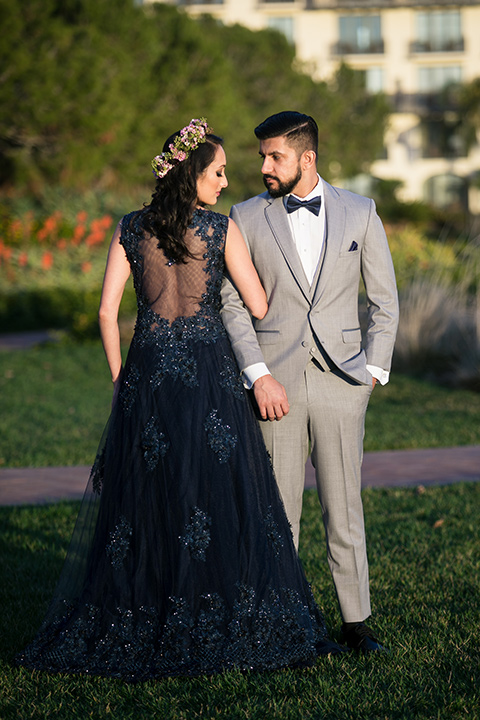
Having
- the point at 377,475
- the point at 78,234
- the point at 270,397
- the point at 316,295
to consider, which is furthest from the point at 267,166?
the point at 78,234

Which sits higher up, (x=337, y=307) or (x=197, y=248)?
(x=197, y=248)

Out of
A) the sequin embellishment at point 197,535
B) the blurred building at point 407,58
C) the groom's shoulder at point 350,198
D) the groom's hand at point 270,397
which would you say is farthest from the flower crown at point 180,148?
the blurred building at point 407,58

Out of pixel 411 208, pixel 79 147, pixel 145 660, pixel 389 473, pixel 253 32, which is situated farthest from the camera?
pixel 411 208

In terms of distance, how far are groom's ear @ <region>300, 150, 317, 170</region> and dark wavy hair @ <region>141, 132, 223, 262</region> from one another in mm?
364

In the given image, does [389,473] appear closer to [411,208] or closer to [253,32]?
[253,32]

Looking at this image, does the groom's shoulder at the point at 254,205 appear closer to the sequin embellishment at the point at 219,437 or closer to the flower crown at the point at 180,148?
the flower crown at the point at 180,148

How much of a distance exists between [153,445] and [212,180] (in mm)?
1079

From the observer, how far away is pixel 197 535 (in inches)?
131

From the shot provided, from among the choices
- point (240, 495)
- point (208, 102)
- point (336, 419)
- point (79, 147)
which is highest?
point (208, 102)

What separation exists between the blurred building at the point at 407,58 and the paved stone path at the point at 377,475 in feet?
152

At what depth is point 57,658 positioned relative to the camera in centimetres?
340

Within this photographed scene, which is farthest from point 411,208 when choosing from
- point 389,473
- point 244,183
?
point 389,473

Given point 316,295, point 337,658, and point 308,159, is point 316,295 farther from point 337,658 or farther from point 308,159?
point 337,658

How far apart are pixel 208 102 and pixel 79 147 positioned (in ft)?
24.9
